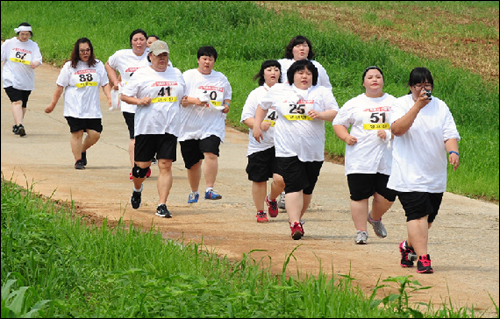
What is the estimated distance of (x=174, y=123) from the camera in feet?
33.4

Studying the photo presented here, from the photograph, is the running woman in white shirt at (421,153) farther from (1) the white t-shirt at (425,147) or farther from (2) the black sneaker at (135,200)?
(2) the black sneaker at (135,200)

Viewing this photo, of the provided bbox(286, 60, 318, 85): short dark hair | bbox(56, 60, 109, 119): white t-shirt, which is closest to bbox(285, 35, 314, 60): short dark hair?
bbox(286, 60, 318, 85): short dark hair

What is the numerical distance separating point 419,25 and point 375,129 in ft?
88.4

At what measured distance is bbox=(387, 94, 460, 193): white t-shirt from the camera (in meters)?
7.80

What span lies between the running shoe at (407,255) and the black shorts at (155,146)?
3137 mm

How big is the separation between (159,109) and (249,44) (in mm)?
A: 15552

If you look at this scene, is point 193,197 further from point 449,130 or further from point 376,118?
point 449,130

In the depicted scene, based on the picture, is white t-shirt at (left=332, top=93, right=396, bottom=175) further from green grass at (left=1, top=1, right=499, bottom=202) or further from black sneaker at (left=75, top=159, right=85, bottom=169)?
green grass at (left=1, top=1, right=499, bottom=202)

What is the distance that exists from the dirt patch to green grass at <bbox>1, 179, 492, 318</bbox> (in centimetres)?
47

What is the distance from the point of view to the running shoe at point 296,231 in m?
9.01

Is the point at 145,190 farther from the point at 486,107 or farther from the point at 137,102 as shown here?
the point at 486,107

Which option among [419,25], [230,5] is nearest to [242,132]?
[230,5]

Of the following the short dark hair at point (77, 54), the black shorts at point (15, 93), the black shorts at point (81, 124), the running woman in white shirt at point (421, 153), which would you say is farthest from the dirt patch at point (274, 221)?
the short dark hair at point (77, 54)

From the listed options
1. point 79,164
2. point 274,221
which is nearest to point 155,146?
point 274,221
